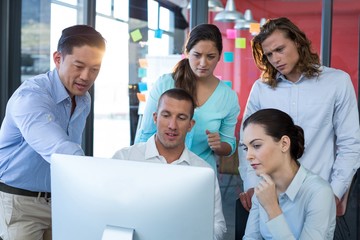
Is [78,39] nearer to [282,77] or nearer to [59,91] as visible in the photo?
[59,91]

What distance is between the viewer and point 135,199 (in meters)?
1.13

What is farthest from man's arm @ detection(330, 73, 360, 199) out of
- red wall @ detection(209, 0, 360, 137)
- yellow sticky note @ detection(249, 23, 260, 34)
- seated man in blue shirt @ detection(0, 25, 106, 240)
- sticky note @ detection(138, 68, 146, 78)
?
yellow sticky note @ detection(249, 23, 260, 34)

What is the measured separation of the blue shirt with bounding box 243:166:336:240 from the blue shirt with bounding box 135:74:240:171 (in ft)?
2.11

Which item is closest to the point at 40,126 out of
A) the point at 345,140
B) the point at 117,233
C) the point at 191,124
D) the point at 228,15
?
the point at 117,233

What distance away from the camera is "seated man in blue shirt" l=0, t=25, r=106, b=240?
167 centimetres

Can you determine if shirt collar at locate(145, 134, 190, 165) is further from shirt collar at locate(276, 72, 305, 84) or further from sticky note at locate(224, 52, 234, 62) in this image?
sticky note at locate(224, 52, 234, 62)

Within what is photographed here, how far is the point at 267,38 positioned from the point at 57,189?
1219 mm

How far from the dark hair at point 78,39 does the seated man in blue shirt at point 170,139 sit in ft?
1.51

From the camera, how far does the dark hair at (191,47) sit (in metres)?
2.30

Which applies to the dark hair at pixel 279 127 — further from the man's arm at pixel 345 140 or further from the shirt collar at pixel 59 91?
the shirt collar at pixel 59 91

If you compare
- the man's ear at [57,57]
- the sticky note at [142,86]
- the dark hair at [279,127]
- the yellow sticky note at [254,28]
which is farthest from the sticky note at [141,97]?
the dark hair at [279,127]

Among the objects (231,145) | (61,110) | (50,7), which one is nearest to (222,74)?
(50,7)

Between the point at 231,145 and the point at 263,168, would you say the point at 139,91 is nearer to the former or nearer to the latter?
the point at 231,145

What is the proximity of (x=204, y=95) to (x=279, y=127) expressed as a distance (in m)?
0.73
